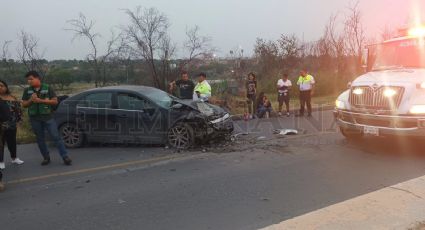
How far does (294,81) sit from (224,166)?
19107 millimetres

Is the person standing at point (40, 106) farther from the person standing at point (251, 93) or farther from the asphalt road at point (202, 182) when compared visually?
the person standing at point (251, 93)

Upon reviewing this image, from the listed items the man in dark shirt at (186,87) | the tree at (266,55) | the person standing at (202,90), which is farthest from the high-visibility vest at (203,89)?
the tree at (266,55)

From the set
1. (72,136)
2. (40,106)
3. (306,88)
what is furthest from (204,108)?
(306,88)

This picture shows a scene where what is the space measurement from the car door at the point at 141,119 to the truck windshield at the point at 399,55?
190 inches

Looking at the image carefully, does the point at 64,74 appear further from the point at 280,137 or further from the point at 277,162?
the point at 277,162

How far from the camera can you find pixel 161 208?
5301mm

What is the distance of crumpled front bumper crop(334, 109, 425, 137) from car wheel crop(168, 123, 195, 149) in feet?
10.2

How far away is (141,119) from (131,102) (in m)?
0.49

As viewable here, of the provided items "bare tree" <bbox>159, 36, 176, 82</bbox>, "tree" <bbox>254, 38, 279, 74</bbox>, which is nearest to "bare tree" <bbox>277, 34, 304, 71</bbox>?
"tree" <bbox>254, 38, 279, 74</bbox>

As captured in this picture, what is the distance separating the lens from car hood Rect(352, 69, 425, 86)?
771cm

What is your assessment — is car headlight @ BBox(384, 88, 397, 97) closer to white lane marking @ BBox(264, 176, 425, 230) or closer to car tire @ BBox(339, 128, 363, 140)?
car tire @ BBox(339, 128, 363, 140)

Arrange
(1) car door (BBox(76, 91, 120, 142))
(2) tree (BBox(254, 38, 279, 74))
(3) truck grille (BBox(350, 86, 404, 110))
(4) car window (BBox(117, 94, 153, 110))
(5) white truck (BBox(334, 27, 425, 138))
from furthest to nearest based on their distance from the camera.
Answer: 1. (2) tree (BBox(254, 38, 279, 74))
2. (1) car door (BBox(76, 91, 120, 142))
3. (4) car window (BBox(117, 94, 153, 110))
4. (3) truck grille (BBox(350, 86, 404, 110))
5. (5) white truck (BBox(334, 27, 425, 138))

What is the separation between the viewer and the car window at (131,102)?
9.34m

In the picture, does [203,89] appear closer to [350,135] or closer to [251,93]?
[251,93]
